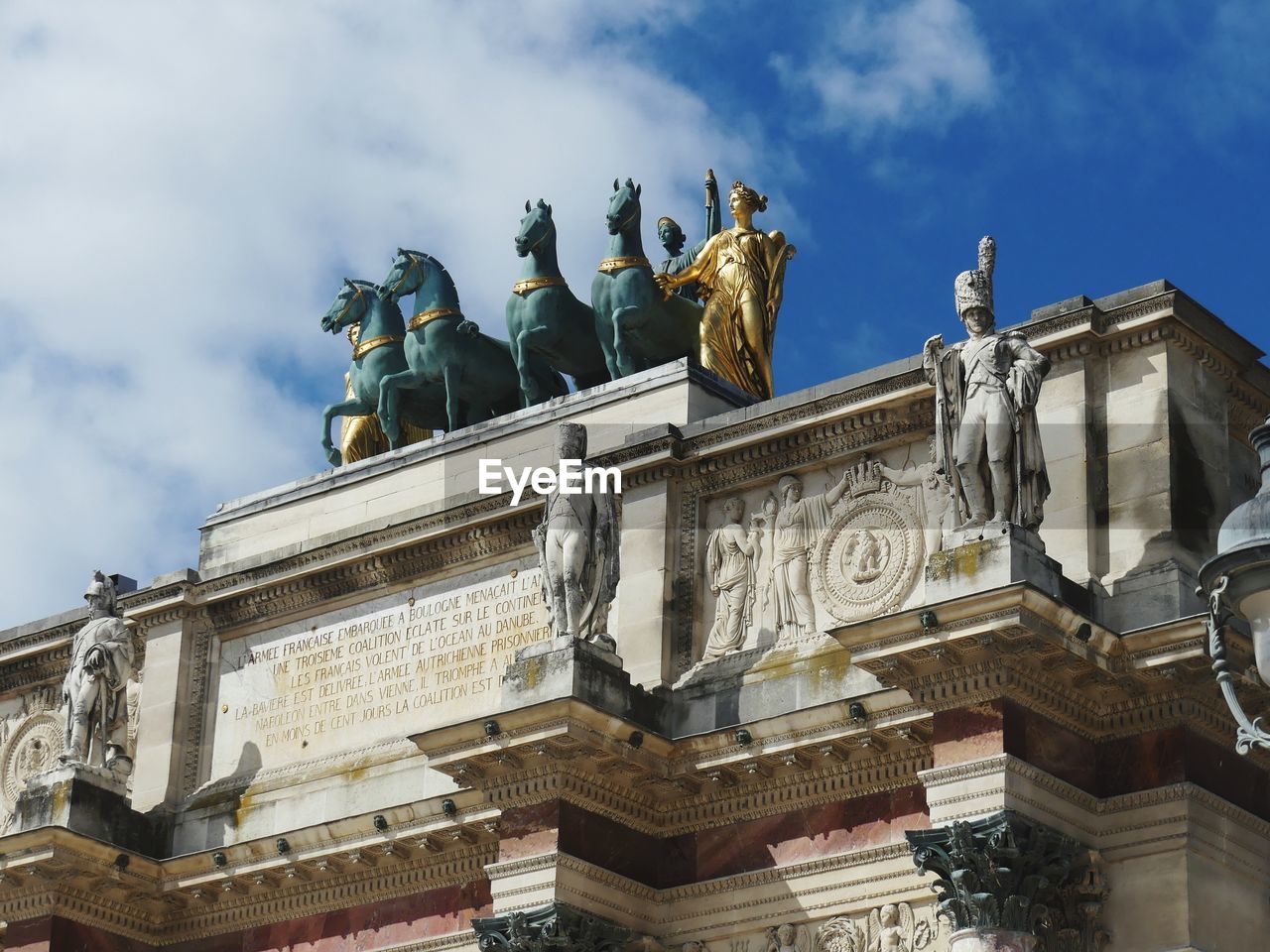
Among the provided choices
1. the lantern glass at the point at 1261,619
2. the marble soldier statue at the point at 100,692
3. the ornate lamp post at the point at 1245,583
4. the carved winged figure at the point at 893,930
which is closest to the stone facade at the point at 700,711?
the carved winged figure at the point at 893,930

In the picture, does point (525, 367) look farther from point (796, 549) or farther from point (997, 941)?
point (997, 941)

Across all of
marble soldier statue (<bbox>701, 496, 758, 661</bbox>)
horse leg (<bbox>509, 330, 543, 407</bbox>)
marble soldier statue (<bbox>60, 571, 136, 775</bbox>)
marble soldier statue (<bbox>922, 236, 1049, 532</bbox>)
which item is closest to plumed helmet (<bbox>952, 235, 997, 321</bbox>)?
marble soldier statue (<bbox>922, 236, 1049, 532</bbox>)

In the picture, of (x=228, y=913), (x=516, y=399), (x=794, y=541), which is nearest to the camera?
(x=794, y=541)

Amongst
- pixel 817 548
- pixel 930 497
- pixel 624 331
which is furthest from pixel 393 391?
pixel 930 497

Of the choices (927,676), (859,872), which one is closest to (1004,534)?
(927,676)

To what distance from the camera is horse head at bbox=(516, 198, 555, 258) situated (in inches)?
1136

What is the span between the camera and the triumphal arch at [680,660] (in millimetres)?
21094

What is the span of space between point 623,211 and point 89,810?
8553 mm

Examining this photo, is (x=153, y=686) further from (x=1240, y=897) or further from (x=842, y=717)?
(x=1240, y=897)

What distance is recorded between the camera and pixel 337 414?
30422mm

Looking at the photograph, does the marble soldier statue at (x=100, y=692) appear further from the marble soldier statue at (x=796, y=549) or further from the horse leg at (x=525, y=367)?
the marble soldier statue at (x=796, y=549)

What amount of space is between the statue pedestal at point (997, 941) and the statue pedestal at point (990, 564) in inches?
105

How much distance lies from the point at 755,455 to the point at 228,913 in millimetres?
7400

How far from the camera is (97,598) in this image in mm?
28266
